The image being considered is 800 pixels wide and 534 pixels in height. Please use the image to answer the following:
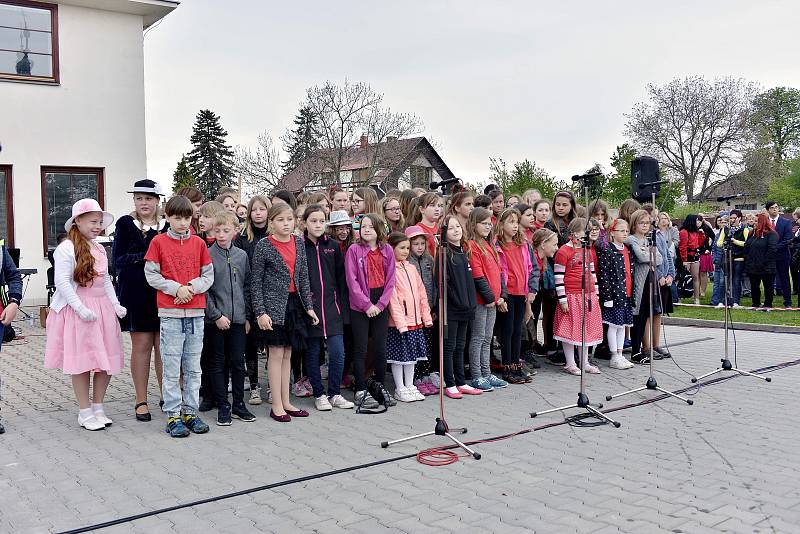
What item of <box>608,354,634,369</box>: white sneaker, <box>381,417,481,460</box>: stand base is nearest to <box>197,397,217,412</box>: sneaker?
<box>381,417,481,460</box>: stand base

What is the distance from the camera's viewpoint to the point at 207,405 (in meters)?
7.17

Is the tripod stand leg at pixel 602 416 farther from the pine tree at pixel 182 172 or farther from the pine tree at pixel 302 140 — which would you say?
the pine tree at pixel 182 172

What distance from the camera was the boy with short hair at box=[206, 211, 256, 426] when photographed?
262 inches

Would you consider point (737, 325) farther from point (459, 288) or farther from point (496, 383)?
point (459, 288)

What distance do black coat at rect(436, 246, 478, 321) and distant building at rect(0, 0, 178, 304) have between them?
1158 cm

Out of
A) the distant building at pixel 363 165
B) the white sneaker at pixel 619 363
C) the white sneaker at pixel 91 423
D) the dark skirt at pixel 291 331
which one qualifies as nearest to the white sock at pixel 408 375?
the dark skirt at pixel 291 331

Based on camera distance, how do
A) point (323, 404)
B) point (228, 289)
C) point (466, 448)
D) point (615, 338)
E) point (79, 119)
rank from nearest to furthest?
point (466, 448), point (228, 289), point (323, 404), point (615, 338), point (79, 119)

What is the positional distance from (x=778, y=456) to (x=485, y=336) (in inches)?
131

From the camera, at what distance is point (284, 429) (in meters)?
6.45

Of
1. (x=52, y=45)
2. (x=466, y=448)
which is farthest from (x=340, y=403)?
(x=52, y=45)

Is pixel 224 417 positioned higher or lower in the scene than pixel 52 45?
lower

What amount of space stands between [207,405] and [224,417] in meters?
0.67

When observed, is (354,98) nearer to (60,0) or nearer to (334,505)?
(60,0)

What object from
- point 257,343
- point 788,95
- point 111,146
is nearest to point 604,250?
point 257,343
